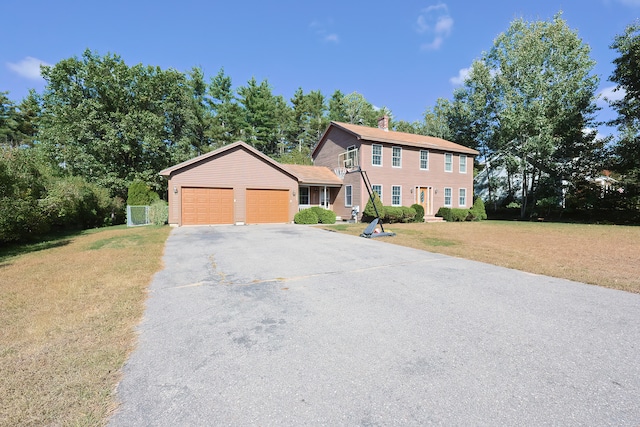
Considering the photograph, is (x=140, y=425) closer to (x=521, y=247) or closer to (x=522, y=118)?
(x=521, y=247)

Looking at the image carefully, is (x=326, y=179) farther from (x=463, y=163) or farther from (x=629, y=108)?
(x=629, y=108)

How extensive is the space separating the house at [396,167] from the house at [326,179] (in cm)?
7

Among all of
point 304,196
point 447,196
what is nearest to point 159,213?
point 304,196

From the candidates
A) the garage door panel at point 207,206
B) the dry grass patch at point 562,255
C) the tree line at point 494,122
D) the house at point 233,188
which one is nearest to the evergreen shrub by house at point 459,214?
the tree line at point 494,122

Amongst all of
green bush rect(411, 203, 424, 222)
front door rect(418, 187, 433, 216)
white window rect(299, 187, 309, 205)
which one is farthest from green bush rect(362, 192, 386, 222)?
white window rect(299, 187, 309, 205)

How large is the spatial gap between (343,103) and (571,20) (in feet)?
75.8

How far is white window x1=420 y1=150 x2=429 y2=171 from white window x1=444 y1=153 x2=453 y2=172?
1.88 meters

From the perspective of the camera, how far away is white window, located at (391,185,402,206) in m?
20.6

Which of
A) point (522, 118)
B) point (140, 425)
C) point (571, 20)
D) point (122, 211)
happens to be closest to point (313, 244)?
point (140, 425)

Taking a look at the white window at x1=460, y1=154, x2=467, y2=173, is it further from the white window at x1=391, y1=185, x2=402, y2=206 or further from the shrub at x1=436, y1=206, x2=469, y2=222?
the white window at x1=391, y1=185, x2=402, y2=206

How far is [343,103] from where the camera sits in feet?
129

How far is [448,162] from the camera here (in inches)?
905

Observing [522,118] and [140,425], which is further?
[522,118]

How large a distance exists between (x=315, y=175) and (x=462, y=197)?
12162 mm
